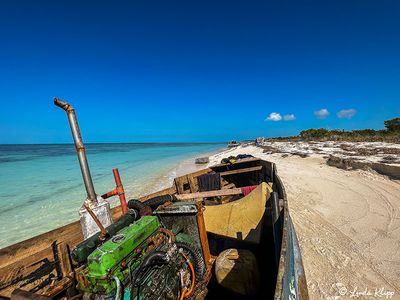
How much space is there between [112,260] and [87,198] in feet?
4.43

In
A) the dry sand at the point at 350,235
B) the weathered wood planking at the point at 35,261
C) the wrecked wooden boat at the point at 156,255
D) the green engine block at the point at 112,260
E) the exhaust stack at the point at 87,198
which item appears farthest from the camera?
the dry sand at the point at 350,235

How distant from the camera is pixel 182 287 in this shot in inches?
95.5

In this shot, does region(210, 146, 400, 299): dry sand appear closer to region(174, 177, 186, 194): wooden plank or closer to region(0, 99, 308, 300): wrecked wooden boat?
region(0, 99, 308, 300): wrecked wooden boat

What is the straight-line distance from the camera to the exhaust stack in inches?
109

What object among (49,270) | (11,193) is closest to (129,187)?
(11,193)

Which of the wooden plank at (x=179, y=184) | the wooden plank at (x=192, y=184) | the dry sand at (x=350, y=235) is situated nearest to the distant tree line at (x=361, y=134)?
the dry sand at (x=350, y=235)

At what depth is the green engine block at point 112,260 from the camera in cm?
178

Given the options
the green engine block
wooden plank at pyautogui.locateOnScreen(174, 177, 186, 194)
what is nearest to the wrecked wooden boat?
the green engine block

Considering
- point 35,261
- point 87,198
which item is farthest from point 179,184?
point 35,261

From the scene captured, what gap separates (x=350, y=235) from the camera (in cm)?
529

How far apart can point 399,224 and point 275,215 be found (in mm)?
5224

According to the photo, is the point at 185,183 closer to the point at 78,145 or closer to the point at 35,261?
the point at 78,145

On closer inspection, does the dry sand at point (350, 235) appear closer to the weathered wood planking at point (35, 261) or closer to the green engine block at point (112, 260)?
the green engine block at point (112, 260)

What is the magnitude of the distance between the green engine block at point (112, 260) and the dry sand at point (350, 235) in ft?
11.2
